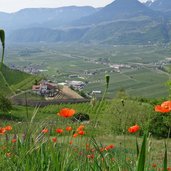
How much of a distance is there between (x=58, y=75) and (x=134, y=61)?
2185 inches

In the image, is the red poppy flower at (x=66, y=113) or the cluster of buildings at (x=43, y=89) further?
the cluster of buildings at (x=43, y=89)

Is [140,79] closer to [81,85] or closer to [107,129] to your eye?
[81,85]

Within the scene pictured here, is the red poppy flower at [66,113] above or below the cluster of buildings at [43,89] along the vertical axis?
above

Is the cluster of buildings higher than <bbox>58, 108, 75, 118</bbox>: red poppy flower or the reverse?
the reverse

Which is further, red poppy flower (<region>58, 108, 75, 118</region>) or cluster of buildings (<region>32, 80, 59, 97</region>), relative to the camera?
cluster of buildings (<region>32, 80, 59, 97</region>)

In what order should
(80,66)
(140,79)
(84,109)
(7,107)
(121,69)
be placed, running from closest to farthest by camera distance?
(7,107)
(84,109)
(140,79)
(121,69)
(80,66)

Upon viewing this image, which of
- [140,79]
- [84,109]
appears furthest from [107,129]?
[140,79]

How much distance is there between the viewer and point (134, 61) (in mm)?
197000

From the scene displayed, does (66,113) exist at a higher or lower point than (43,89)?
higher

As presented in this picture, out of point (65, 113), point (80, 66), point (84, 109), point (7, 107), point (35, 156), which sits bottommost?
point (80, 66)

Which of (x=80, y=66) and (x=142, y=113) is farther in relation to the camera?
(x=80, y=66)

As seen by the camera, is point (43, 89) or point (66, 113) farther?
point (43, 89)

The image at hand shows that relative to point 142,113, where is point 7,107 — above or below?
below

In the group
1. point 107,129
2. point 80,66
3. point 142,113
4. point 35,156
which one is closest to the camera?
point 35,156
